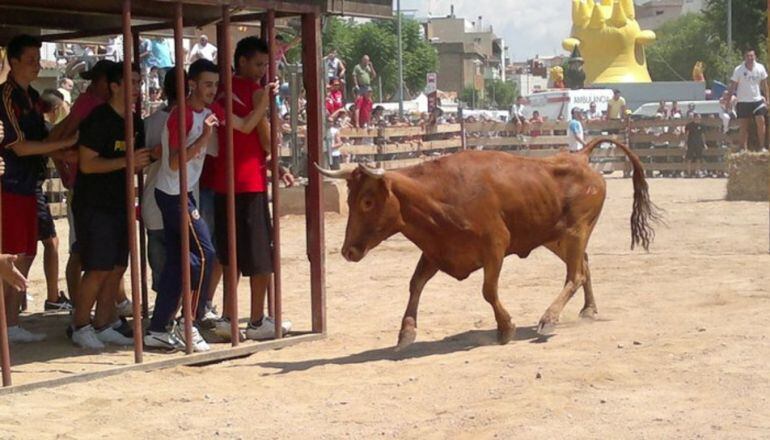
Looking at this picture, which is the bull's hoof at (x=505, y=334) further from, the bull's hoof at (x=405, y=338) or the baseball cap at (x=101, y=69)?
the baseball cap at (x=101, y=69)

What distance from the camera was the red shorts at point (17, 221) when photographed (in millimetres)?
9359

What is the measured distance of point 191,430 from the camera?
6.93m

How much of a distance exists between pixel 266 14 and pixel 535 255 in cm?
597

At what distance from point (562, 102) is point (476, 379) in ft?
107

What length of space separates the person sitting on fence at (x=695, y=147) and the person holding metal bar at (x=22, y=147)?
23638mm

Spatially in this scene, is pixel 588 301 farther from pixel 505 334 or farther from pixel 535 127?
pixel 535 127

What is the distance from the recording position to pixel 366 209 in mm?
8906

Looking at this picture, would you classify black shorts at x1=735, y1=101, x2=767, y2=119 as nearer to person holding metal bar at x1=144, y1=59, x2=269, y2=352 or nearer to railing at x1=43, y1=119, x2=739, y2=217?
railing at x1=43, y1=119, x2=739, y2=217

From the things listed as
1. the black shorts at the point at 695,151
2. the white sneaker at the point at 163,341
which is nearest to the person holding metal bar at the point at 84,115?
the white sneaker at the point at 163,341

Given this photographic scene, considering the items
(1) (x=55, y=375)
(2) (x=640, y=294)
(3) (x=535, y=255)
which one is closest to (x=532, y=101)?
(3) (x=535, y=255)

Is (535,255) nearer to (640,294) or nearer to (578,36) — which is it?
(640,294)

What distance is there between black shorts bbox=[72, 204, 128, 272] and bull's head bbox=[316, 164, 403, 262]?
1507mm

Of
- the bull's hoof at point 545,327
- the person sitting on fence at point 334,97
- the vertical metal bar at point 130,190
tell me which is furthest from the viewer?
the person sitting on fence at point 334,97

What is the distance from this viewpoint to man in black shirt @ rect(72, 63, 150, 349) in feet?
29.7
